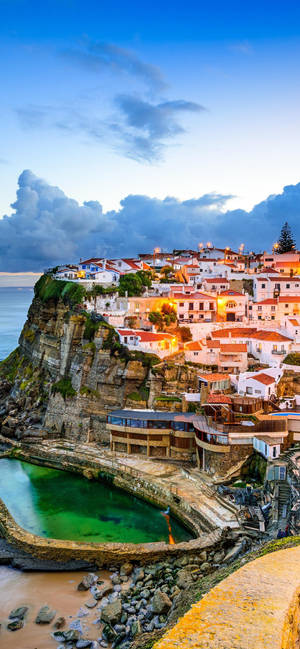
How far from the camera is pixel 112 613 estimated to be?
13.5 meters

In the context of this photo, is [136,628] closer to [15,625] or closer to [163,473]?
[15,625]

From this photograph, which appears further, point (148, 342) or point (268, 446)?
point (148, 342)

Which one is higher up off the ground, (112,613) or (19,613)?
(112,613)

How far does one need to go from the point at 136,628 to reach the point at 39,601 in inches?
156

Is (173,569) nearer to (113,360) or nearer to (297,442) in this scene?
(297,442)

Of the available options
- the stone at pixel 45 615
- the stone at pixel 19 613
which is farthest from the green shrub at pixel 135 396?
the stone at pixel 19 613

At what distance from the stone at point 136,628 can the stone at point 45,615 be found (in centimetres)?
278

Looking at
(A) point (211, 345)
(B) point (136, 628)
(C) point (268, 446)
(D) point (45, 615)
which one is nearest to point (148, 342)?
(A) point (211, 345)

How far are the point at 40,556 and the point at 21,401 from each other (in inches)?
850

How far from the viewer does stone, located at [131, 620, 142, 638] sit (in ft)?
41.6

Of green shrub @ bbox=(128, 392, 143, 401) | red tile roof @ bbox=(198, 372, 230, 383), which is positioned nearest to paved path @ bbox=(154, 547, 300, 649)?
red tile roof @ bbox=(198, 372, 230, 383)

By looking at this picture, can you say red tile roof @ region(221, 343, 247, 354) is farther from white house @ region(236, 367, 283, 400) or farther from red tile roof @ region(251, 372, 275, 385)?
red tile roof @ region(251, 372, 275, 385)

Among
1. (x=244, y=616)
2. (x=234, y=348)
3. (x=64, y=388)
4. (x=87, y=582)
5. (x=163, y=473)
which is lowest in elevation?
(x=87, y=582)

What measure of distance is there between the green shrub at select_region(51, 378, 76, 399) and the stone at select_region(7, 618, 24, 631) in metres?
19.7
